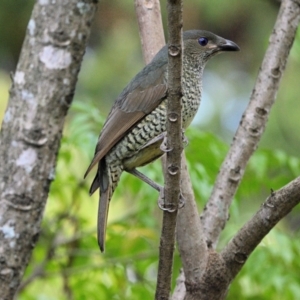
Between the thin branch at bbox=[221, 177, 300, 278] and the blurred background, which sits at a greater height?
the thin branch at bbox=[221, 177, 300, 278]

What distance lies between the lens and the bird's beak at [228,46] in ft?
13.1

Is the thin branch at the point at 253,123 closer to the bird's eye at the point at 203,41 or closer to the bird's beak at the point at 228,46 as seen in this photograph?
the bird's beak at the point at 228,46

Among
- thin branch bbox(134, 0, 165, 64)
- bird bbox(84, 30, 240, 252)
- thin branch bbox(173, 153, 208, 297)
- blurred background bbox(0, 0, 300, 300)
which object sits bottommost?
blurred background bbox(0, 0, 300, 300)

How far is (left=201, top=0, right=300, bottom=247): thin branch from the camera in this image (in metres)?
3.48

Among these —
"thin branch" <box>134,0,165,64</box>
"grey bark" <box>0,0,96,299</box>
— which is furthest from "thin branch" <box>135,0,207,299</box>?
"grey bark" <box>0,0,96,299</box>

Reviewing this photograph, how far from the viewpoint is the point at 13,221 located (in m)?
2.87

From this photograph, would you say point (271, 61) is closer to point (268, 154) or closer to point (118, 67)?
point (268, 154)

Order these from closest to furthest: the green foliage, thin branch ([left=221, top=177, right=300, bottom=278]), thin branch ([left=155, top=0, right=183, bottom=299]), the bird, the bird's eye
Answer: thin branch ([left=155, top=0, right=183, bottom=299]) → thin branch ([left=221, top=177, right=300, bottom=278]) → the bird → the green foliage → the bird's eye

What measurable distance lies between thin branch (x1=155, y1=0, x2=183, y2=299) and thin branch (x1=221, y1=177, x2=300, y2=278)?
0.28m

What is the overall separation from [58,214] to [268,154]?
1.36 metres

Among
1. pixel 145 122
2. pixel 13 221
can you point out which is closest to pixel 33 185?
pixel 13 221

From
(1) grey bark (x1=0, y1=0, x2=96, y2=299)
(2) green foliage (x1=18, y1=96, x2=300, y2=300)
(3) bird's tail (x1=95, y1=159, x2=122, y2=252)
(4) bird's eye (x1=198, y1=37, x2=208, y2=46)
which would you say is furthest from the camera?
(4) bird's eye (x1=198, y1=37, x2=208, y2=46)

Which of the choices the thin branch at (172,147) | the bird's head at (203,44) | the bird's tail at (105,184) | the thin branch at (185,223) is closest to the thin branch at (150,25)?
the thin branch at (185,223)

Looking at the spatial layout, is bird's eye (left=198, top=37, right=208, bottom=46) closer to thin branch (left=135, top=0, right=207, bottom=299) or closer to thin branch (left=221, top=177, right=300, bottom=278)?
thin branch (left=135, top=0, right=207, bottom=299)
